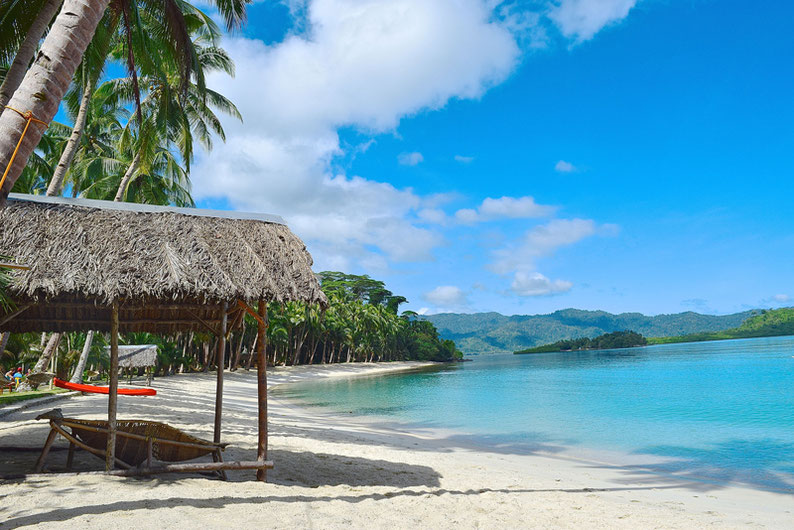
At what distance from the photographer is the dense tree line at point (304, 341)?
16594 mm

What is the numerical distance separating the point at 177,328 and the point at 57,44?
14.5 feet

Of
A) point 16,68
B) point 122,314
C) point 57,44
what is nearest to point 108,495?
point 122,314

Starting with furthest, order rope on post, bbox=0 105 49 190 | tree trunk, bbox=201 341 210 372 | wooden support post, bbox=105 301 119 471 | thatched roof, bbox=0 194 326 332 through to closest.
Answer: tree trunk, bbox=201 341 210 372
wooden support post, bbox=105 301 119 471
thatched roof, bbox=0 194 326 332
rope on post, bbox=0 105 49 190

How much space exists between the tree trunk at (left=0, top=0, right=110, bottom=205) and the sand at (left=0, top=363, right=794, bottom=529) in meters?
2.51

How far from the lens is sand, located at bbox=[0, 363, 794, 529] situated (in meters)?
4.01

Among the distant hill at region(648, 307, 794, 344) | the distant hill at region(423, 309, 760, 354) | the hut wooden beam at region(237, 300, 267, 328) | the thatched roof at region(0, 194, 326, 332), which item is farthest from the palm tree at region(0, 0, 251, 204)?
the distant hill at region(423, 309, 760, 354)

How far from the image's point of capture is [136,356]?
17.0m

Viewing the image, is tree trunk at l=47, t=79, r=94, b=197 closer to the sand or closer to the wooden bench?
the sand

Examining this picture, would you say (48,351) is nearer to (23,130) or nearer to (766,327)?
(23,130)

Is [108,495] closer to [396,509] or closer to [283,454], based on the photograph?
[396,509]

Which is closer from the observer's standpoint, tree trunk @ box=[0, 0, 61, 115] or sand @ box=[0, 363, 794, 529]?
sand @ box=[0, 363, 794, 529]

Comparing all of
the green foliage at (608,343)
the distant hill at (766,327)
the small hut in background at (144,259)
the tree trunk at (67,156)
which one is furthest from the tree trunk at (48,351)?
the distant hill at (766,327)

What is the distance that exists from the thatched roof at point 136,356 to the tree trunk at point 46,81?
1469 centimetres

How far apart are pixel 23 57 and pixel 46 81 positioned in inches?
88.9
